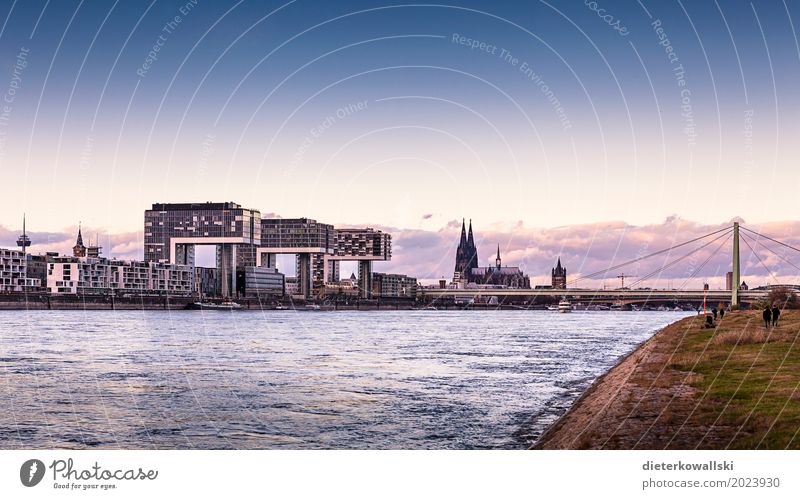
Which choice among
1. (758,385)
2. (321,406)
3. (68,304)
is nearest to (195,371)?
(321,406)

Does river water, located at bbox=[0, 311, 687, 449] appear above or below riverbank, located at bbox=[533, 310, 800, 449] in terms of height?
below

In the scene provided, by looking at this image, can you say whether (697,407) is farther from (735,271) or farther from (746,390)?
(735,271)

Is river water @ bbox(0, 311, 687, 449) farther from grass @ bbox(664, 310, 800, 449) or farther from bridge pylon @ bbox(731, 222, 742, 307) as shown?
bridge pylon @ bbox(731, 222, 742, 307)

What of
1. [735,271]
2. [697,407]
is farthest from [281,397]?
[735,271]

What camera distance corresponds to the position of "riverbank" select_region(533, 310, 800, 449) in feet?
59.2

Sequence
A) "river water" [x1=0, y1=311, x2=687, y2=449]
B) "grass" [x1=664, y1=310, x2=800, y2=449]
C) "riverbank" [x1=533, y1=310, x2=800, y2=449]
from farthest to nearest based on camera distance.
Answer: "river water" [x1=0, y1=311, x2=687, y2=449], "riverbank" [x1=533, y1=310, x2=800, y2=449], "grass" [x1=664, y1=310, x2=800, y2=449]

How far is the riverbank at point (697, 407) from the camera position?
18.0 metres

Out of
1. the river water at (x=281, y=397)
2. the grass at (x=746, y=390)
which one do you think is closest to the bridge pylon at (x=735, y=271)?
the river water at (x=281, y=397)

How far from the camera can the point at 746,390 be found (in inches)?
955

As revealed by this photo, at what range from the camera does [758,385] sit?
2484cm

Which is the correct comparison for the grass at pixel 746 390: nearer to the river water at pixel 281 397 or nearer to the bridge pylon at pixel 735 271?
the river water at pixel 281 397

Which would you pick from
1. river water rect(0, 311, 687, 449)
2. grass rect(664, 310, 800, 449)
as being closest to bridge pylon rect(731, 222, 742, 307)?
river water rect(0, 311, 687, 449)

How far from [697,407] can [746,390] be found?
271cm
